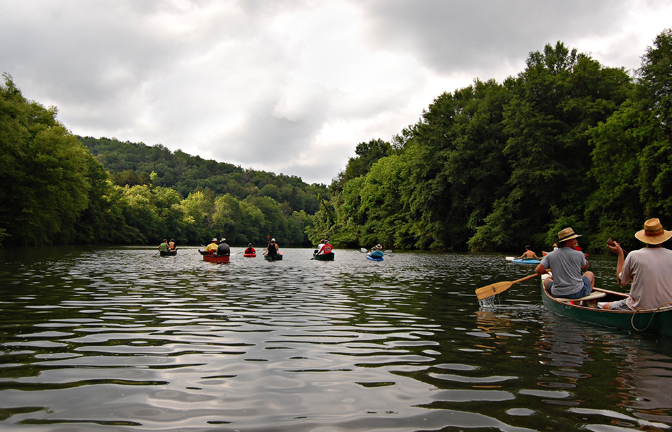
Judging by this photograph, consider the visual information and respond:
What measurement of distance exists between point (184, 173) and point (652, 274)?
600 feet

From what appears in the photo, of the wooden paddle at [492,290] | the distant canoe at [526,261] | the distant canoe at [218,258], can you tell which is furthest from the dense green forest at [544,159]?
the wooden paddle at [492,290]

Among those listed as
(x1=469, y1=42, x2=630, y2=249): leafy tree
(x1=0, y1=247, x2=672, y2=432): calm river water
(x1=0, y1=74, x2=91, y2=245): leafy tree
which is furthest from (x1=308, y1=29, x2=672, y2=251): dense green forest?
(x1=0, y1=74, x2=91, y2=245): leafy tree

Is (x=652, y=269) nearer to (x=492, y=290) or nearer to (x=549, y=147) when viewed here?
(x=492, y=290)

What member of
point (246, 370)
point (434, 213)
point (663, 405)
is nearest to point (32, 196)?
point (434, 213)

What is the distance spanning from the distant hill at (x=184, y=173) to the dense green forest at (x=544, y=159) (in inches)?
3910

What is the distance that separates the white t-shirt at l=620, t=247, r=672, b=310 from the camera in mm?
7785

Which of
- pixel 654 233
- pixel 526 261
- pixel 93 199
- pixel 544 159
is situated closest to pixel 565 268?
pixel 654 233

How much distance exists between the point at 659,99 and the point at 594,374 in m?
40.7

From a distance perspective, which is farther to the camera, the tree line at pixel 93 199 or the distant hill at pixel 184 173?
the distant hill at pixel 184 173

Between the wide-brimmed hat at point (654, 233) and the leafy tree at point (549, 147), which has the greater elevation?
the leafy tree at point (549, 147)

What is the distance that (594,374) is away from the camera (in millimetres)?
5613

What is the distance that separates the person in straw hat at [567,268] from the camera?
9.78 m

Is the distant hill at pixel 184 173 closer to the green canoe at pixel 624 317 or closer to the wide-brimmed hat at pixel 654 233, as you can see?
the green canoe at pixel 624 317

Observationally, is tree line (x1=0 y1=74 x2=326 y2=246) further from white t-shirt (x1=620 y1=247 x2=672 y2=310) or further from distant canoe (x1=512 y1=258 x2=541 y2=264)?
white t-shirt (x1=620 y1=247 x2=672 y2=310)
